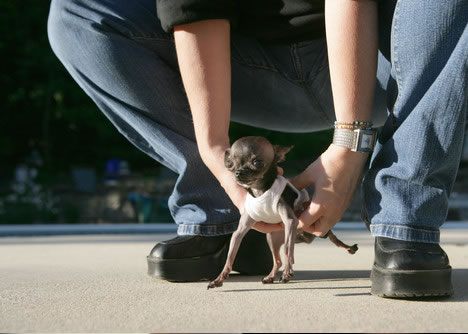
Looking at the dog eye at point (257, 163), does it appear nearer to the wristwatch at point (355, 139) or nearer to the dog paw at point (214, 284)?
the wristwatch at point (355, 139)

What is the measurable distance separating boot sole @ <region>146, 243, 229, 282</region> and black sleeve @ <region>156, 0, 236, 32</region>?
54cm

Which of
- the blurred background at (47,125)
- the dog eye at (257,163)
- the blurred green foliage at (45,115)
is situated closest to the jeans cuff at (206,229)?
the dog eye at (257,163)

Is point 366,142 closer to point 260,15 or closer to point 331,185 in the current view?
point 331,185

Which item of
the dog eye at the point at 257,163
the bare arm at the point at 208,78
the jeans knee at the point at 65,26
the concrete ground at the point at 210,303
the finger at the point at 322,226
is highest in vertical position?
the jeans knee at the point at 65,26

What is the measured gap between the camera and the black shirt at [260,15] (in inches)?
74.7

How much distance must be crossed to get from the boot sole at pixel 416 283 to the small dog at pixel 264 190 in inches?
8.3

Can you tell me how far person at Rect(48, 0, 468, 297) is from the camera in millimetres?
1662

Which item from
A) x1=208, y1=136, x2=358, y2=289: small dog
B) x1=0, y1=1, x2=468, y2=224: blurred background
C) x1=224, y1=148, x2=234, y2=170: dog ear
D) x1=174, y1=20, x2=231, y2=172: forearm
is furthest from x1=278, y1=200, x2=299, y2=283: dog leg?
x1=0, y1=1, x2=468, y2=224: blurred background

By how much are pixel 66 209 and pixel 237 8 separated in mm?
9677

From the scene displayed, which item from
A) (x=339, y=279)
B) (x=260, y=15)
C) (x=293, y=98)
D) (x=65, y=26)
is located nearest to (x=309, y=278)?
(x=339, y=279)

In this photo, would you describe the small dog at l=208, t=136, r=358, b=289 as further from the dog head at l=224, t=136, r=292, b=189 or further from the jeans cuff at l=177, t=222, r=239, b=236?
the jeans cuff at l=177, t=222, r=239, b=236

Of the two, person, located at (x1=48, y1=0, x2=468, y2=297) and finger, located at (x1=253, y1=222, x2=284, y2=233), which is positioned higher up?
person, located at (x1=48, y1=0, x2=468, y2=297)

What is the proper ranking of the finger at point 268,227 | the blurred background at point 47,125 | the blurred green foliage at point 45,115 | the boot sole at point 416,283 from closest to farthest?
the boot sole at point 416,283 → the finger at point 268,227 → the blurred background at point 47,125 → the blurred green foliage at point 45,115

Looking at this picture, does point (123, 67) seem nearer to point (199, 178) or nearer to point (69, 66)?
point (69, 66)
